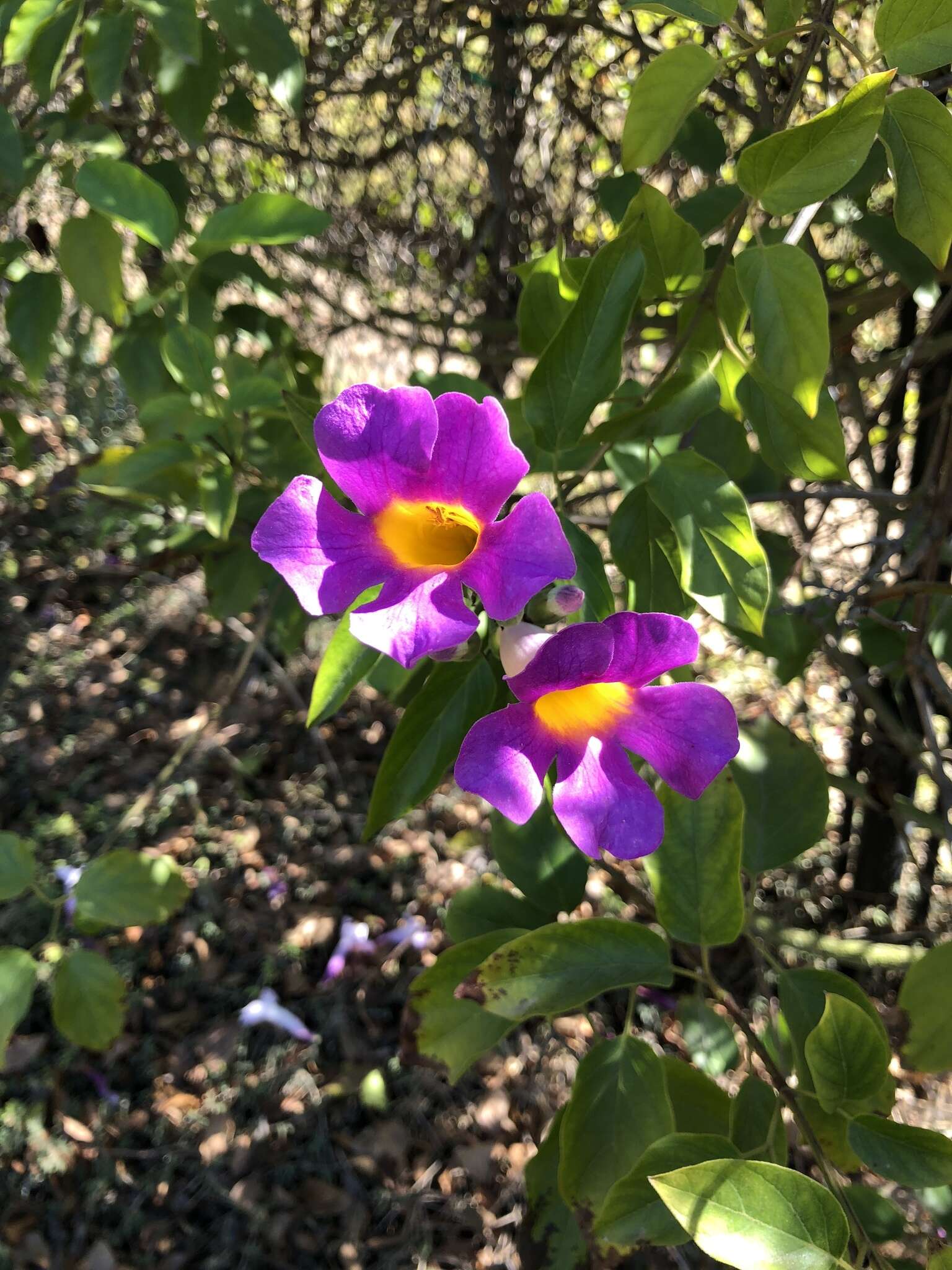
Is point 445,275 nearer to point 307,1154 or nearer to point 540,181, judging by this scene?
point 540,181

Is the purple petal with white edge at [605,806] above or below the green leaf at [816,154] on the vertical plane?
below

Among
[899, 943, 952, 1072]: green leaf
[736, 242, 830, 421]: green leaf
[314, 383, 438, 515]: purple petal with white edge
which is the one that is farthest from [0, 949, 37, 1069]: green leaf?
[736, 242, 830, 421]: green leaf

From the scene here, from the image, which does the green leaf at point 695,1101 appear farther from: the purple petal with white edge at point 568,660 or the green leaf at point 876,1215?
the purple petal with white edge at point 568,660

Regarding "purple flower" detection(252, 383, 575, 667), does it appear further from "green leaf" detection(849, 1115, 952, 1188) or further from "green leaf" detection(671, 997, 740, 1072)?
"green leaf" detection(671, 997, 740, 1072)

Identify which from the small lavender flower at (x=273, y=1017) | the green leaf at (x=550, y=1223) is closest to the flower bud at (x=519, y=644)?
the green leaf at (x=550, y=1223)

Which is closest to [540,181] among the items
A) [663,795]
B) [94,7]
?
[94,7]

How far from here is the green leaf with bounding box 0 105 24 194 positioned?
1.30 meters

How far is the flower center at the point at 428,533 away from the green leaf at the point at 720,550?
0.24 metres

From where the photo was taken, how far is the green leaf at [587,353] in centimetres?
93

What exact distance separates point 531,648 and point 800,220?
0.71 m

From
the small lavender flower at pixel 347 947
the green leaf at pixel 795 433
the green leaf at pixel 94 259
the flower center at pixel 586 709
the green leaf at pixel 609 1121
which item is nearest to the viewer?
the flower center at pixel 586 709

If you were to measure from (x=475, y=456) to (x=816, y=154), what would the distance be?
0.42 meters

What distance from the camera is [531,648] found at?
83 centimetres

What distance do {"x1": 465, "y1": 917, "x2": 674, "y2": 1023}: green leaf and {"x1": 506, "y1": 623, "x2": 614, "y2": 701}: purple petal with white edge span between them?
15.4 inches
